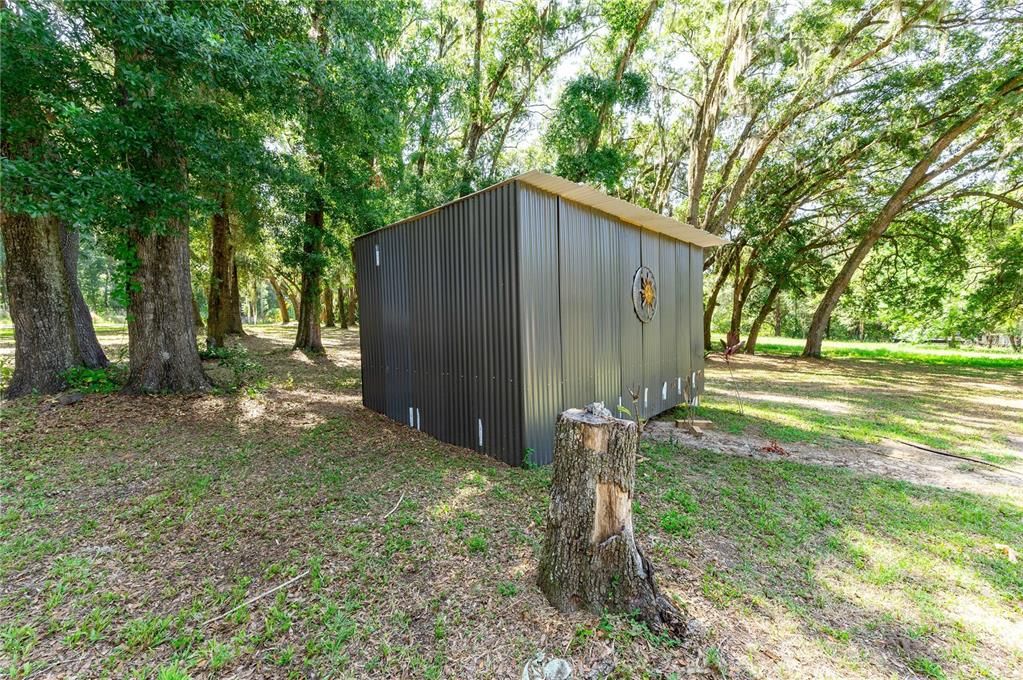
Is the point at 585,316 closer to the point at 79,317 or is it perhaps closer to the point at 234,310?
the point at 79,317

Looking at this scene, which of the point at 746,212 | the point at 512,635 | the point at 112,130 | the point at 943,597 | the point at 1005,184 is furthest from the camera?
the point at 746,212

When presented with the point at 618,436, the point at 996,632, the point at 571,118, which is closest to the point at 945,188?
the point at 571,118

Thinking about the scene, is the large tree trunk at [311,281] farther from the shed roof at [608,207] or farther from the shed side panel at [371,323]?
the shed roof at [608,207]

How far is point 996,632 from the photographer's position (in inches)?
78.7

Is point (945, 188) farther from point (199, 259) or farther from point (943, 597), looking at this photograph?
point (199, 259)

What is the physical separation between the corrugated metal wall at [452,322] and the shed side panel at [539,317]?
0.09 m

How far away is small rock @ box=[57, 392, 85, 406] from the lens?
176 inches

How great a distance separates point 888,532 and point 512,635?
2.98 m

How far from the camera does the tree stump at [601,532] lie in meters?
1.97

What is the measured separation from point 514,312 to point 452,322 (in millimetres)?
943

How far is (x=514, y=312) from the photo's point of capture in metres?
3.69

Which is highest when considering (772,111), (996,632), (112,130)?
(772,111)

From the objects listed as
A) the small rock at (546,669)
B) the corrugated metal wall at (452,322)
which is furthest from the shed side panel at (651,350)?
the small rock at (546,669)

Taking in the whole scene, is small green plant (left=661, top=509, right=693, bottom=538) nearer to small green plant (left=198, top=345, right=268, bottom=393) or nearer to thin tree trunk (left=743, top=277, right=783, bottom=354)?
small green plant (left=198, top=345, right=268, bottom=393)
